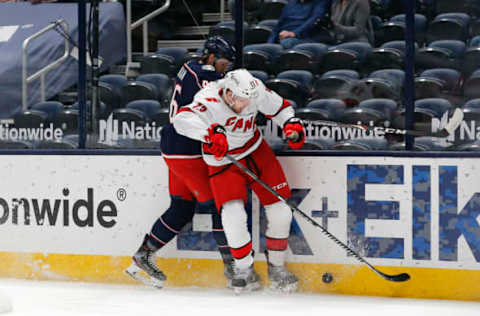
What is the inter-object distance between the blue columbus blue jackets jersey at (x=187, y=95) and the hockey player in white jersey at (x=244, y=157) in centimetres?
10

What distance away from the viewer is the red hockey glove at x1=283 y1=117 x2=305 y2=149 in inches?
146

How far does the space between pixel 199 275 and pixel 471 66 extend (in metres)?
1.83

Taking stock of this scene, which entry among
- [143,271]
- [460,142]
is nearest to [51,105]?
[143,271]

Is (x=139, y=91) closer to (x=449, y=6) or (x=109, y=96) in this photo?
(x=109, y=96)

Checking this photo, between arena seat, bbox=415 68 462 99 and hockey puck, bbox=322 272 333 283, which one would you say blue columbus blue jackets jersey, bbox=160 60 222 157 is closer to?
hockey puck, bbox=322 272 333 283

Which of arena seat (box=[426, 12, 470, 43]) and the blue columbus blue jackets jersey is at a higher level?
arena seat (box=[426, 12, 470, 43])

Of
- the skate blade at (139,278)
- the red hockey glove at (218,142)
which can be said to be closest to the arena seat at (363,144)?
the red hockey glove at (218,142)

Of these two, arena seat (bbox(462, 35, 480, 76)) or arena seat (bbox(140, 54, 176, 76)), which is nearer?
arena seat (bbox(462, 35, 480, 76))

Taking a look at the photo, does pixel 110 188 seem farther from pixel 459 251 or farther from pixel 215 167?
pixel 459 251

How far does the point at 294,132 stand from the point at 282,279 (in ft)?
2.55

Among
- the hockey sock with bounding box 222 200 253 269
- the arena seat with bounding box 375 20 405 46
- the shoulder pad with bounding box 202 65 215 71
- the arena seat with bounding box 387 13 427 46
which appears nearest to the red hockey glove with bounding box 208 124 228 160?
the hockey sock with bounding box 222 200 253 269

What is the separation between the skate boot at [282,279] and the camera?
12.6 ft

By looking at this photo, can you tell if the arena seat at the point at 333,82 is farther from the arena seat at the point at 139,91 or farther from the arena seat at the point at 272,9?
the arena seat at the point at 139,91

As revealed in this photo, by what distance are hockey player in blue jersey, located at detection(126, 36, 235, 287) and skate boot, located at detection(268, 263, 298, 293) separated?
0.22 meters
